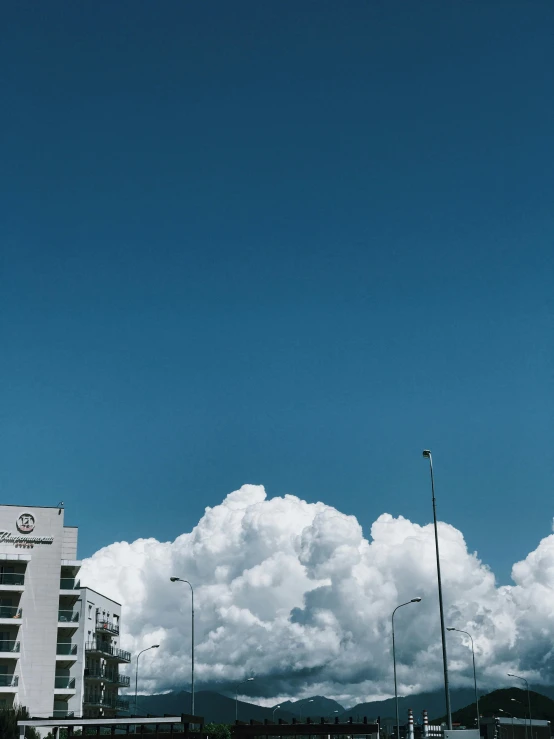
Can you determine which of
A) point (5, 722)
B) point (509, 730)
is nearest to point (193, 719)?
point (5, 722)

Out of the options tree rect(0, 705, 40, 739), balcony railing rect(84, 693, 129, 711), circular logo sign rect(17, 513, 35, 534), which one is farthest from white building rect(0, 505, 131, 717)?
tree rect(0, 705, 40, 739)

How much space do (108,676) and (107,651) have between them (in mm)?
3918

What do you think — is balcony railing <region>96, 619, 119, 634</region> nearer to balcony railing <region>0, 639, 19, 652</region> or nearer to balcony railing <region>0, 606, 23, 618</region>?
balcony railing <region>0, 606, 23, 618</region>

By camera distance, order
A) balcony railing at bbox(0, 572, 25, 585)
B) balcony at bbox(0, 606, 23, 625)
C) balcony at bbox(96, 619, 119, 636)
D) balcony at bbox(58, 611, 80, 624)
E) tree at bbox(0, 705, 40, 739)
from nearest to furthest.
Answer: tree at bbox(0, 705, 40, 739), balcony at bbox(0, 606, 23, 625), balcony railing at bbox(0, 572, 25, 585), balcony at bbox(58, 611, 80, 624), balcony at bbox(96, 619, 119, 636)

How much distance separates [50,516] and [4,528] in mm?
4273

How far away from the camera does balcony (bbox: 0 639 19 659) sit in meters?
79.8

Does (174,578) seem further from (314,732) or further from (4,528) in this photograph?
(314,732)

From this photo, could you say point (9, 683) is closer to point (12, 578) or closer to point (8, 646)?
point (8, 646)

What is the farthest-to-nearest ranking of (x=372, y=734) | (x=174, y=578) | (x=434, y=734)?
1. (x=174, y=578)
2. (x=434, y=734)
3. (x=372, y=734)

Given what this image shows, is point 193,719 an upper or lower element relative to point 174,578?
lower

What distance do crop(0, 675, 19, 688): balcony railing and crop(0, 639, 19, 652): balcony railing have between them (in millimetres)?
2356

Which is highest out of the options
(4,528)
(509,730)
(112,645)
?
(4,528)

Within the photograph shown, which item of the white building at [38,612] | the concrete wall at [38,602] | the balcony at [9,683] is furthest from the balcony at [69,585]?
the balcony at [9,683]

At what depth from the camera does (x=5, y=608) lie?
81875mm
